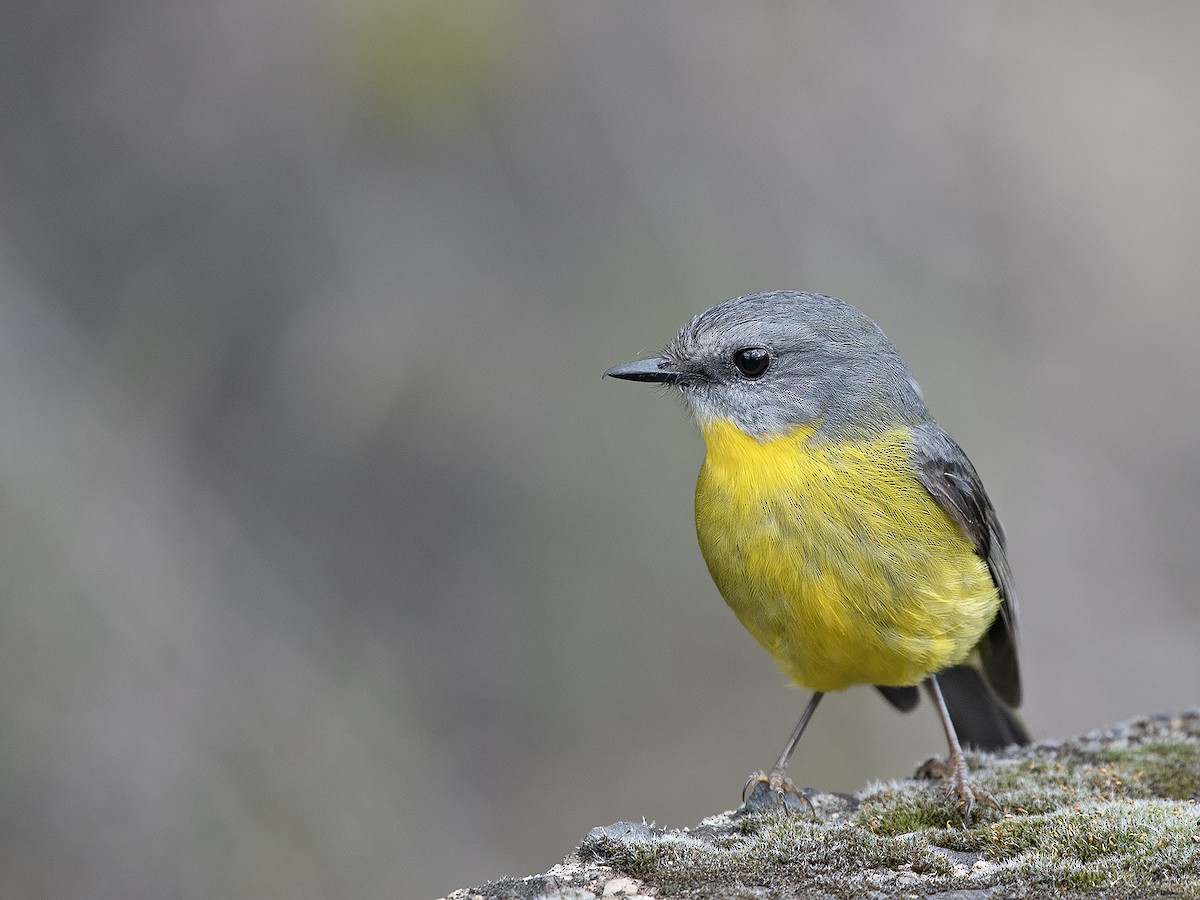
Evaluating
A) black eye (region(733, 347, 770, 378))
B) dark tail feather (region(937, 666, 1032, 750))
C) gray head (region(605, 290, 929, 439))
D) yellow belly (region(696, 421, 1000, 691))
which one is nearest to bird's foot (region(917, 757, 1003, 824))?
yellow belly (region(696, 421, 1000, 691))

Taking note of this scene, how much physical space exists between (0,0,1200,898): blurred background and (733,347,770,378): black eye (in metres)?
2.02

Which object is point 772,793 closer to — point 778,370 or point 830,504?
point 830,504

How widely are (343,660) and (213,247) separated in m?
2.60

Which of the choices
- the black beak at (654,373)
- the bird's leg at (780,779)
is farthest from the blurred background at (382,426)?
the bird's leg at (780,779)

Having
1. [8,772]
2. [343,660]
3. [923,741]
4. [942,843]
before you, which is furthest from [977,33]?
[8,772]

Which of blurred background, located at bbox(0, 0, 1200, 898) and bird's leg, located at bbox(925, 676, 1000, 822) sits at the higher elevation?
blurred background, located at bbox(0, 0, 1200, 898)

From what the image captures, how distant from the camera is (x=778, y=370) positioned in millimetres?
4574

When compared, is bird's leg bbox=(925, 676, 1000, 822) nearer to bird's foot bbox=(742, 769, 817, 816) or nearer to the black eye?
bird's foot bbox=(742, 769, 817, 816)

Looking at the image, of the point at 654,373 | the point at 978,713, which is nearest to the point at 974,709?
the point at 978,713

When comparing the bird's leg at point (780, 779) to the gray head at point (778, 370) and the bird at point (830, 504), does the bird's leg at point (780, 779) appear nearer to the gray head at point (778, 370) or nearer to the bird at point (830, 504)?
the bird at point (830, 504)

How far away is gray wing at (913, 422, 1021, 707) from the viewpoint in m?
4.56

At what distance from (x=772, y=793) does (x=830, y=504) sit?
1.12m

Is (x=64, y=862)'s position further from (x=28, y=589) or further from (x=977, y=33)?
(x=977, y=33)

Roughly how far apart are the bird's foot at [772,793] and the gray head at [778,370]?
51.7 inches
